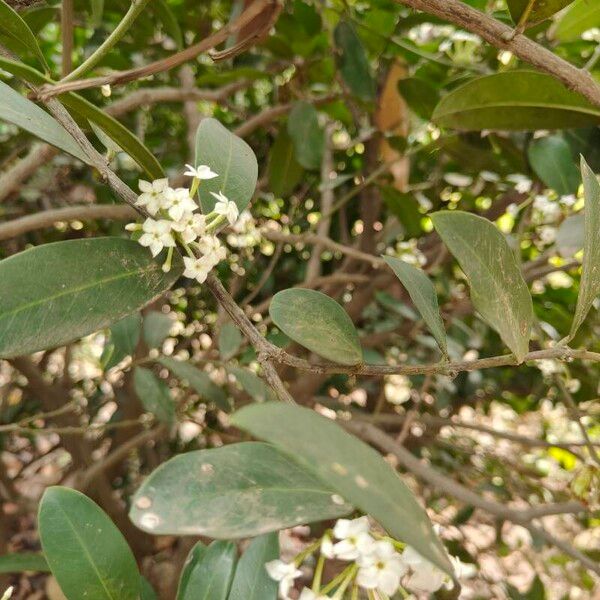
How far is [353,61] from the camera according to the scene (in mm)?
963

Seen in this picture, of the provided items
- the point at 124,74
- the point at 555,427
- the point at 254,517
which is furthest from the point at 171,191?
the point at 555,427

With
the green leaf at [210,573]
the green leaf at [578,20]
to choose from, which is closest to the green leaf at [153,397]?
the green leaf at [210,573]

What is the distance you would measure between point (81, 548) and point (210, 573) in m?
0.10

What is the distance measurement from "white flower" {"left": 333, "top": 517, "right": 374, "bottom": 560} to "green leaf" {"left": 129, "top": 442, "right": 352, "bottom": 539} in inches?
1.1

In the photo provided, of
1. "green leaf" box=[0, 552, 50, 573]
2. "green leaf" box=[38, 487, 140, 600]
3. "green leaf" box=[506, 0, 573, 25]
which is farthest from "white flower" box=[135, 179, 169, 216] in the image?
"green leaf" box=[0, 552, 50, 573]

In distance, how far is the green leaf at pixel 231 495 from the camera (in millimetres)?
348

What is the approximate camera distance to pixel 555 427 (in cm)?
211

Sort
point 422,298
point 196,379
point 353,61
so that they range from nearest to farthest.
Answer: point 422,298 < point 196,379 < point 353,61

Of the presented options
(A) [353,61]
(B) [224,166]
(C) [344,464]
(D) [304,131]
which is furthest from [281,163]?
(C) [344,464]

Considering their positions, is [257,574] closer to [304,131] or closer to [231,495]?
[231,495]

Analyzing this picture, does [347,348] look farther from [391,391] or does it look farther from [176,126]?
[176,126]

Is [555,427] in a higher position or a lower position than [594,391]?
lower

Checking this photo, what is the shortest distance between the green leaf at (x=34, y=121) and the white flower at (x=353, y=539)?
0.32m

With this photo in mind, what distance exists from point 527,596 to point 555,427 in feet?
3.61
